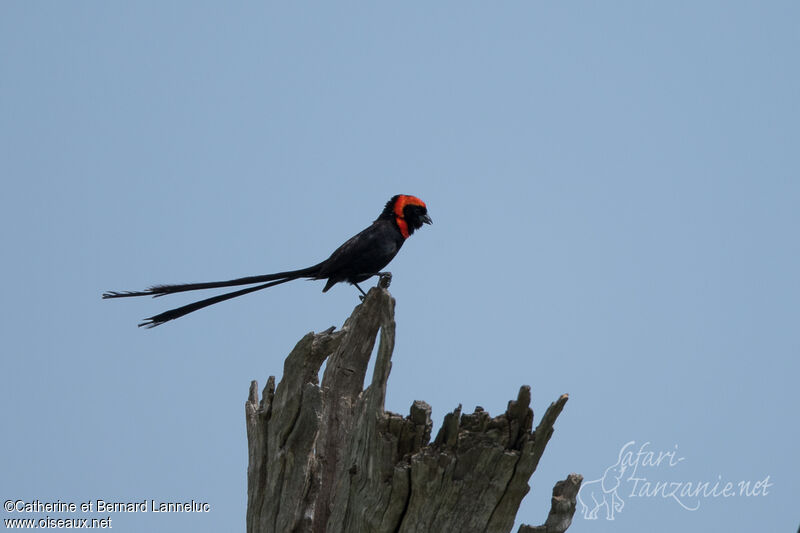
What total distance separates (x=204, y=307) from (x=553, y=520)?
147 inches

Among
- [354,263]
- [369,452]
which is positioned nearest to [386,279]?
[354,263]

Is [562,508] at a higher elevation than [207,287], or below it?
below

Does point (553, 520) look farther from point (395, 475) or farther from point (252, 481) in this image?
point (252, 481)

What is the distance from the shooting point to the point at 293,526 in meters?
5.54

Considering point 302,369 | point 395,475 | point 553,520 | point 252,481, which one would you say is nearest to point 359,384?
point 302,369

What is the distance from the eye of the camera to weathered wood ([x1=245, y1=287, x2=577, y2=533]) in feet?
14.9

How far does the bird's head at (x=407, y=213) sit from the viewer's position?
828 centimetres

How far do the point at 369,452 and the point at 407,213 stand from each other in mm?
3832

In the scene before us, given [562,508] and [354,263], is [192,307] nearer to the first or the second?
[354,263]

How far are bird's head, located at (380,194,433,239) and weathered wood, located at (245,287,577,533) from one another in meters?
2.32

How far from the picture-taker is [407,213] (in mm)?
8328

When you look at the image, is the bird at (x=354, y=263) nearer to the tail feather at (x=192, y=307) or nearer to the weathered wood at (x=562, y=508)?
the tail feather at (x=192, y=307)

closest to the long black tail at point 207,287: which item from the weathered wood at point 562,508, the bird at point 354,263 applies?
the bird at point 354,263

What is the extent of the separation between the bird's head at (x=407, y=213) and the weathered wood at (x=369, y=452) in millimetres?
2324
